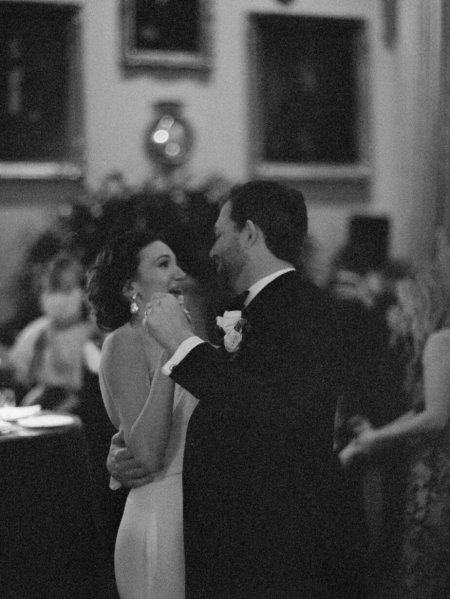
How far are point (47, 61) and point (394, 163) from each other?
275 cm

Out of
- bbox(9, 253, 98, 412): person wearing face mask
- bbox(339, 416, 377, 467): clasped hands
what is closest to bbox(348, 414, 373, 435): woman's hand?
bbox(339, 416, 377, 467): clasped hands

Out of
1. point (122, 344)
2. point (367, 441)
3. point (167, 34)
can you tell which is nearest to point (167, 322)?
point (122, 344)

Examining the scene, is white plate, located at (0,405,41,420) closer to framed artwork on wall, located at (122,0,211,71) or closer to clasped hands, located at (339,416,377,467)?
clasped hands, located at (339,416,377,467)

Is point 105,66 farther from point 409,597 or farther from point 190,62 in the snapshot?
point 409,597

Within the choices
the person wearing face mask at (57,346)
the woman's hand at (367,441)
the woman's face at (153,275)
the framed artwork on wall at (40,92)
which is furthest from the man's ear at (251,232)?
the framed artwork on wall at (40,92)

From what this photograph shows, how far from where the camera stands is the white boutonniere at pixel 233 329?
2252 millimetres

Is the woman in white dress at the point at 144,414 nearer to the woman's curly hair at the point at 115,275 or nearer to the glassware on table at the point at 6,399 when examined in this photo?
the woman's curly hair at the point at 115,275

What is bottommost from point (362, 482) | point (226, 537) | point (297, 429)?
point (362, 482)

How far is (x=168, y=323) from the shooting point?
85.0 inches

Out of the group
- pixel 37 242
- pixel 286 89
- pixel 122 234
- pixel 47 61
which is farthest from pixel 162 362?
pixel 286 89

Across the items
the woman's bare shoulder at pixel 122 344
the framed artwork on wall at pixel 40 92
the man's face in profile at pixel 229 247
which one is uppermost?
the framed artwork on wall at pixel 40 92

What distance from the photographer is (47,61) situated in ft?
20.4

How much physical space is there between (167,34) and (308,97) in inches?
45.3

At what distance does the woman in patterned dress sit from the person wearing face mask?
6.36ft
